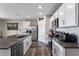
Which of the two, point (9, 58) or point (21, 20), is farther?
point (21, 20)

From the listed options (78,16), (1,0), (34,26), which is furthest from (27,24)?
(1,0)

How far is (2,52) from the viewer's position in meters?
2.07

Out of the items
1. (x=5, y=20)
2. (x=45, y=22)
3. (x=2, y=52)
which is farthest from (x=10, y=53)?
(x=5, y=20)

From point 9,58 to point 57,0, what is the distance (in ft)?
1.90

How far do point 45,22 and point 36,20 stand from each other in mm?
2926

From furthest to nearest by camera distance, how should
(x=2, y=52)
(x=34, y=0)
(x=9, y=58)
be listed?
(x=2, y=52)
(x=34, y=0)
(x=9, y=58)

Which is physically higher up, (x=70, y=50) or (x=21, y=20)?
(x=21, y=20)

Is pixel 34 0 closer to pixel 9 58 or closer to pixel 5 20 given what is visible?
pixel 9 58

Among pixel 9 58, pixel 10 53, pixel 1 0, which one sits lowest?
pixel 10 53

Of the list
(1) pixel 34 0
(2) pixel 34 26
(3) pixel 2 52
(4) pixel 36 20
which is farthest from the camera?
(4) pixel 36 20

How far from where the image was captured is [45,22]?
889 cm

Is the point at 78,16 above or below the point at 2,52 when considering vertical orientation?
above

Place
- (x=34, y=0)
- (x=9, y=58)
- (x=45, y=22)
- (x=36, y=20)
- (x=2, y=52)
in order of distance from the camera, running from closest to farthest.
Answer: (x=9, y=58) < (x=34, y=0) < (x=2, y=52) < (x=45, y=22) < (x=36, y=20)

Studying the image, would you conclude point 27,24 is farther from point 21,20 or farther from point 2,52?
point 2,52
